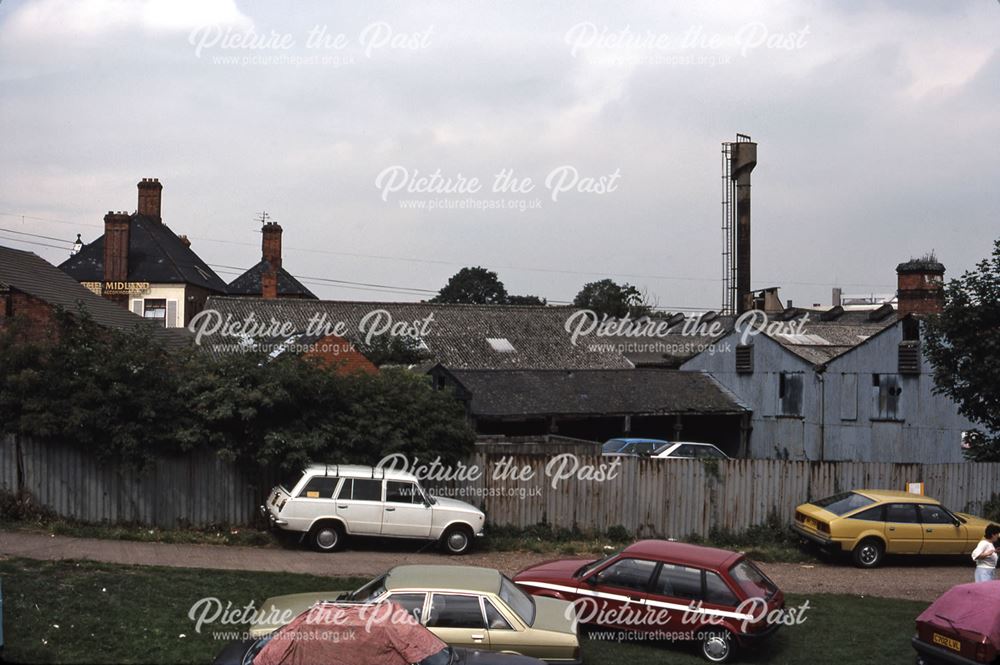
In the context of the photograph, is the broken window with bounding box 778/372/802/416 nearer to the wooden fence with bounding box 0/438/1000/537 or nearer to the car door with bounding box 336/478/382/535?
the wooden fence with bounding box 0/438/1000/537

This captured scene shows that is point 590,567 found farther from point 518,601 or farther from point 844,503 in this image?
point 844,503

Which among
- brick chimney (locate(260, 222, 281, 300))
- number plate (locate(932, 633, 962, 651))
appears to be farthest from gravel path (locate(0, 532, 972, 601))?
brick chimney (locate(260, 222, 281, 300))

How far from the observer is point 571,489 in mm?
20000

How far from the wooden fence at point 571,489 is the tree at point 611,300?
6058 centimetres

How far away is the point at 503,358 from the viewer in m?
45.2

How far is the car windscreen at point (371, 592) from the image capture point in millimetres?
10289

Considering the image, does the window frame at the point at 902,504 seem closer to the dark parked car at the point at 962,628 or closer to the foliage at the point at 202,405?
the dark parked car at the point at 962,628

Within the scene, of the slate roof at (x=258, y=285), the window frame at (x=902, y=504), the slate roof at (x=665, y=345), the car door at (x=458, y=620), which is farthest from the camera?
the slate roof at (x=258, y=285)

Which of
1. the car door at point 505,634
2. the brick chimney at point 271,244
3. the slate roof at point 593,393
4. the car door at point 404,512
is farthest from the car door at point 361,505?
the brick chimney at point 271,244

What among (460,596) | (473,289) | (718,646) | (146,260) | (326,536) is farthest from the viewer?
(473,289)

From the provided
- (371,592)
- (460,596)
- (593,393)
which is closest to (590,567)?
(460,596)

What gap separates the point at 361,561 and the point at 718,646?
699cm

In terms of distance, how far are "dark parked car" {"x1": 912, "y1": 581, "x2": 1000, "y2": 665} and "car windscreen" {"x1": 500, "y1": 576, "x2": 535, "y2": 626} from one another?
15.8 feet

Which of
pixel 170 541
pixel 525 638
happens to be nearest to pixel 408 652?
pixel 525 638
